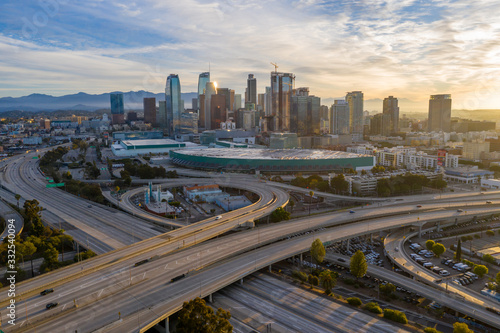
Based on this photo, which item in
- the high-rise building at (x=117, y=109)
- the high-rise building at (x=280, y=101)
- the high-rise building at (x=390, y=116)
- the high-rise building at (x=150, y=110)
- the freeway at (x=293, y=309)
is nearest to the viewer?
the freeway at (x=293, y=309)

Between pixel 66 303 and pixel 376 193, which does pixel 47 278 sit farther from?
pixel 376 193

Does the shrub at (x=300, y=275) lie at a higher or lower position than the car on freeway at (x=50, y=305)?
lower

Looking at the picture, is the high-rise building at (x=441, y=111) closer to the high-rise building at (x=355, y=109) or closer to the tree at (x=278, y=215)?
the high-rise building at (x=355, y=109)

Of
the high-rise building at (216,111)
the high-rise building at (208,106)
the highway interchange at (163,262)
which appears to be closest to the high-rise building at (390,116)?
the high-rise building at (216,111)

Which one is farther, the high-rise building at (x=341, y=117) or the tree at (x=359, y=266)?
the high-rise building at (x=341, y=117)

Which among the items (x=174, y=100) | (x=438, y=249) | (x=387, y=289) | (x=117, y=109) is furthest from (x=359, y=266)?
(x=117, y=109)

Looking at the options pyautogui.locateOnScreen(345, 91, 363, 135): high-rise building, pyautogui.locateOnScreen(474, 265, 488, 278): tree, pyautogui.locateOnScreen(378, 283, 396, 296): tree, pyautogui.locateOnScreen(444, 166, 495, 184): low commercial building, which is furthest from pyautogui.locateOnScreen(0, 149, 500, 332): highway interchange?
pyautogui.locateOnScreen(345, 91, 363, 135): high-rise building

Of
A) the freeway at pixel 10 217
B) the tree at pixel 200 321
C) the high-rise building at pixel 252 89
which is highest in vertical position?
the high-rise building at pixel 252 89

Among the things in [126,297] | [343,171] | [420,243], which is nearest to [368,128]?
[343,171]
